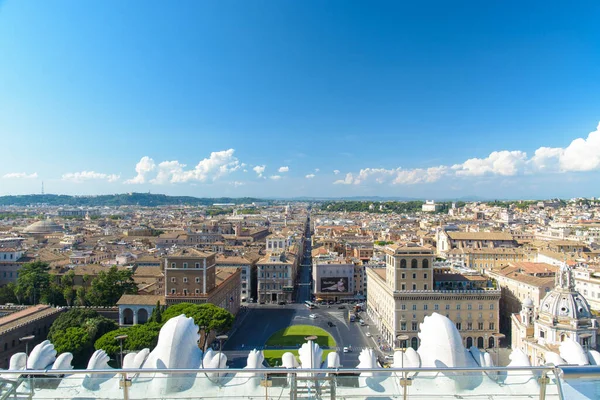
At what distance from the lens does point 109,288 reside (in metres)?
41.9

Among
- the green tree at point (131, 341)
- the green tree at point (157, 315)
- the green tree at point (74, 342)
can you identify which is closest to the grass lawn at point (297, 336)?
the green tree at point (157, 315)

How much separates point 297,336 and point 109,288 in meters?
19.8

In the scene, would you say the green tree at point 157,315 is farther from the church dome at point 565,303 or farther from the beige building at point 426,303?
the church dome at point 565,303

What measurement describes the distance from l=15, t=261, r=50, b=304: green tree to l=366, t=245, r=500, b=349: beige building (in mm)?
34465

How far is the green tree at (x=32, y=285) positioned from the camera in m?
42.2

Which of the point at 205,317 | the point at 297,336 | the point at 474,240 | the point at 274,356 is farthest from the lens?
the point at 474,240

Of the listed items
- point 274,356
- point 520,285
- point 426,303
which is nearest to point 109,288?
point 274,356

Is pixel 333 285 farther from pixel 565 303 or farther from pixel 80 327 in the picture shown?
A: pixel 80 327

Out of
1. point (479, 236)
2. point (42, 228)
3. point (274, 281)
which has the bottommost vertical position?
point (274, 281)

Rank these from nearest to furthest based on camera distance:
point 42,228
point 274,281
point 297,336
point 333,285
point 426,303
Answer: point 426,303, point 297,336, point 274,281, point 333,285, point 42,228

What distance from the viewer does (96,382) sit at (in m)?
8.14

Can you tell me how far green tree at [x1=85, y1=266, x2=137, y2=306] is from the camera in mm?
41312

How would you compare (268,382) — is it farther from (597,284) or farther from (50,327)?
(597,284)

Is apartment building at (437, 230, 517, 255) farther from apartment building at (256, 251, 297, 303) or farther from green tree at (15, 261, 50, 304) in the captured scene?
green tree at (15, 261, 50, 304)
